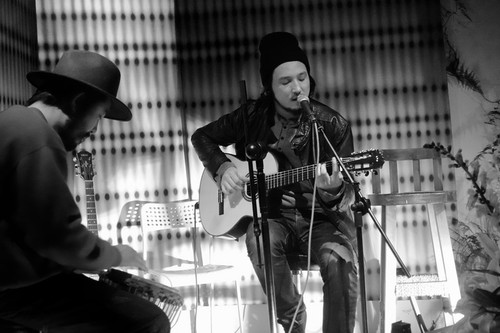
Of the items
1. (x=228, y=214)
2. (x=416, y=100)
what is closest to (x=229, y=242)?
(x=228, y=214)

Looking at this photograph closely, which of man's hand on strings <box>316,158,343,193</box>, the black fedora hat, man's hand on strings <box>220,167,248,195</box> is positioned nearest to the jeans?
man's hand on strings <box>220,167,248,195</box>

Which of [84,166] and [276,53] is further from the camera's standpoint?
[84,166]

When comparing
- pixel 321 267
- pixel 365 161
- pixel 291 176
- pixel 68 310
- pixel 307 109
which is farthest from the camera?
pixel 291 176

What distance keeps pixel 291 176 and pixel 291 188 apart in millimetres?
214

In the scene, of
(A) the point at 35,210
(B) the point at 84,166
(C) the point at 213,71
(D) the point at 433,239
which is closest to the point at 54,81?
(A) the point at 35,210

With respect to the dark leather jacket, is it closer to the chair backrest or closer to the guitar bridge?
the guitar bridge

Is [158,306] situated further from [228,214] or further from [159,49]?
[159,49]

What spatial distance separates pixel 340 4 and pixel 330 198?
93.8 inches

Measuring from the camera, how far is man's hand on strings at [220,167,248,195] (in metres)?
4.40

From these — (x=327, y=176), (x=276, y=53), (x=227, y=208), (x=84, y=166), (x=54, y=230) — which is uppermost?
(x=276, y=53)

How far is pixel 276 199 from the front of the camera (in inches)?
172

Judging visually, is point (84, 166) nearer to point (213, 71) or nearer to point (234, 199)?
point (234, 199)

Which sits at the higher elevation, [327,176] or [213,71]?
[213,71]

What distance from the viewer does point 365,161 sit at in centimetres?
367
